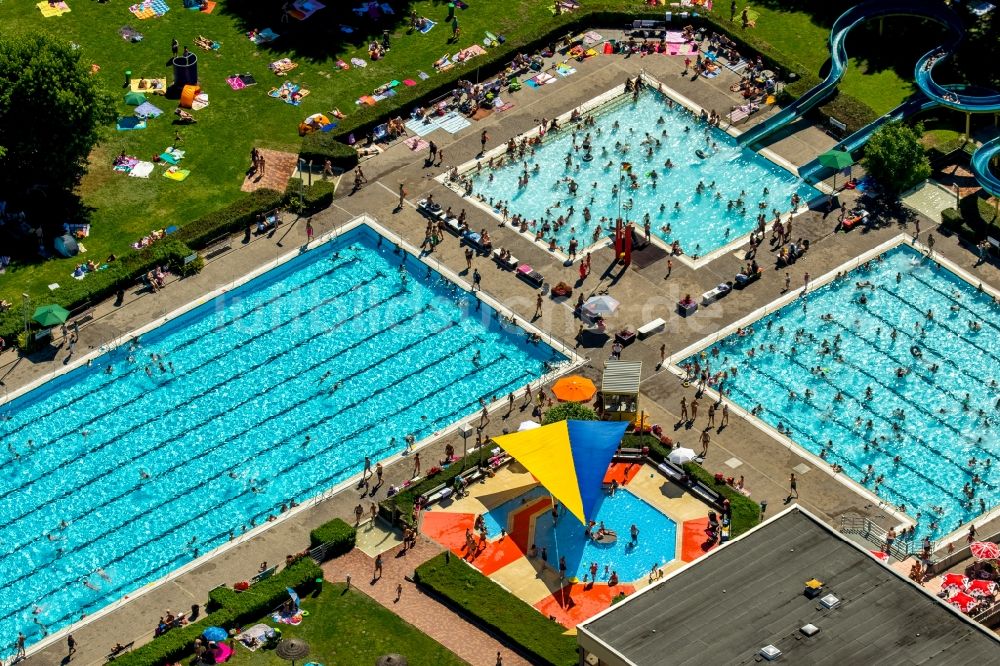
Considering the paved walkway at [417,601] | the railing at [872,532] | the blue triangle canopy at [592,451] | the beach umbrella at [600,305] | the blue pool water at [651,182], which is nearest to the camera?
the paved walkway at [417,601]

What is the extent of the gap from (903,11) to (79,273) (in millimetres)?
54800

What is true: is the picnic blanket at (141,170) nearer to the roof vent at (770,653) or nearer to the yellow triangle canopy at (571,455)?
the yellow triangle canopy at (571,455)

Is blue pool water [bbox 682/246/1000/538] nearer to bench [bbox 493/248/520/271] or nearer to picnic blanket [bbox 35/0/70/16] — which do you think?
bench [bbox 493/248/520/271]

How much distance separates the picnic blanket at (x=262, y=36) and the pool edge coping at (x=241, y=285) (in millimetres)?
18605

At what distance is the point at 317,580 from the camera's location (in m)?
102

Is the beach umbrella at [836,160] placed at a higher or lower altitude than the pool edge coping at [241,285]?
higher

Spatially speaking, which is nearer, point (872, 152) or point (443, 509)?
point (443, 509)

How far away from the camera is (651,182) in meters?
128

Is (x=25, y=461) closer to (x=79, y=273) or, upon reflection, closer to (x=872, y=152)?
(x=79, y=273)

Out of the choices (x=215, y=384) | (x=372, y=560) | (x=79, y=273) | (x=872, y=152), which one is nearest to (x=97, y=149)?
(x=79, y=273)

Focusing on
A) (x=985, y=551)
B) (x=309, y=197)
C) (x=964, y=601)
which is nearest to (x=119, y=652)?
(x=309, y=197)

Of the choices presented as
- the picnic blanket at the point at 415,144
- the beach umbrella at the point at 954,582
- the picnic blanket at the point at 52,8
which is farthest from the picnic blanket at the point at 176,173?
the beach umbrella at the point at 954,582

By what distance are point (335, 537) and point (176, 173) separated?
32419 mm

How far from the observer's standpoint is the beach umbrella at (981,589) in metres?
100
